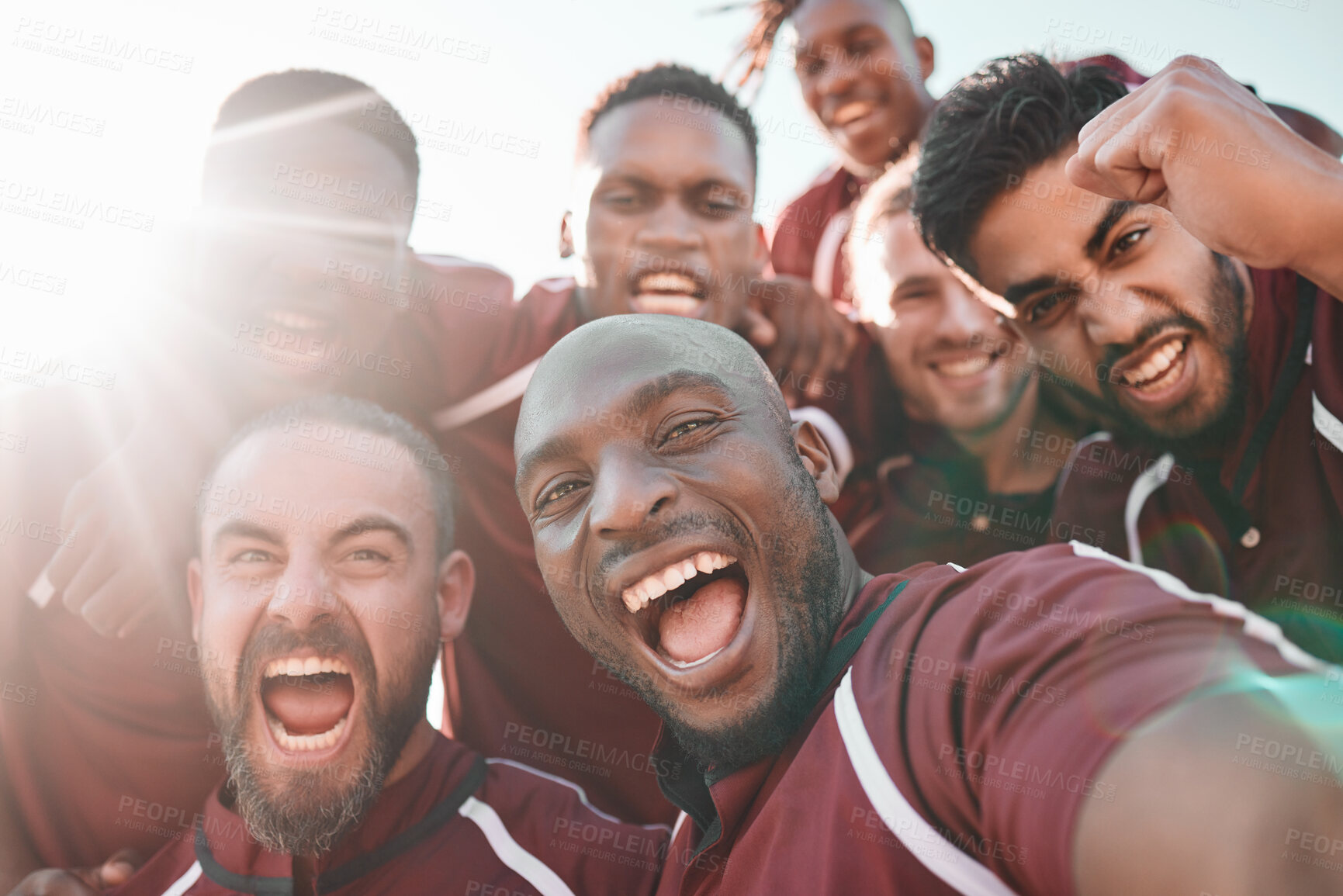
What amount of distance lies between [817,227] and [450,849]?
3510mm

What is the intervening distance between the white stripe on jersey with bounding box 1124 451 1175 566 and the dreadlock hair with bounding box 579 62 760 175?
171cm

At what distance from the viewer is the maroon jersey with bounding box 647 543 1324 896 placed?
1.21 metres

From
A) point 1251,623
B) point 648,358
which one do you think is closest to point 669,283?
point 648,358

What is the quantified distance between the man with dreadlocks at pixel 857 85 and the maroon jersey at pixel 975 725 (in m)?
2.77

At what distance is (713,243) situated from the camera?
3.04 meters

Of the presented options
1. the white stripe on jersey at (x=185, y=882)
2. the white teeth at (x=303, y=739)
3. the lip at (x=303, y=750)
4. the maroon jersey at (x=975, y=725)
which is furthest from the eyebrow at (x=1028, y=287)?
the white stripe on jersey at (x=185, y=882)

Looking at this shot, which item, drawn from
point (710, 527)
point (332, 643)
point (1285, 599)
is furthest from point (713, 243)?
point (1285, 599)

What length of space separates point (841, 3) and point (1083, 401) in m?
2.59

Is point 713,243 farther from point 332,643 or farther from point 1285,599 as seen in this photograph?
point 1285,599

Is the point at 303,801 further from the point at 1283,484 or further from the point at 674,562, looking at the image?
the point at 1283,484

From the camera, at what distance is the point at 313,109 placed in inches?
134

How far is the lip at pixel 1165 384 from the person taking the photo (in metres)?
2.46

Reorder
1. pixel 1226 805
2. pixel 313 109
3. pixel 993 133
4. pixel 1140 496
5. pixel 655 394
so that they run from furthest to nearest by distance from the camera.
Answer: pixel 313 109 → pixel 1140 496 → pixel 993 133 → pixel 655 394 → pixel 1226 805

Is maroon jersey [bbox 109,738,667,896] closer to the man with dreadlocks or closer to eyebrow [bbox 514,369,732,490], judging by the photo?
eyebrow [bbox 514,369,732,490]
